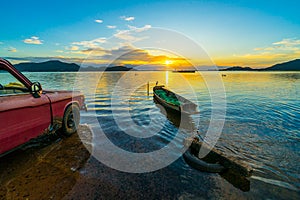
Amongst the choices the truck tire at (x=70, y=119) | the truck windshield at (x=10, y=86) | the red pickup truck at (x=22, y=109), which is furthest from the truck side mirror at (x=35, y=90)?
the truck tire at (x=70, y=119)

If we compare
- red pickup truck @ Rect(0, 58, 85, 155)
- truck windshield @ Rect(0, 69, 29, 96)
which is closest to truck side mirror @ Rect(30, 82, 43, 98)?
red pickup truck @ Rect(0, 58, 85, 155)

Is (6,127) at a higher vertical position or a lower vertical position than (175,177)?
higher

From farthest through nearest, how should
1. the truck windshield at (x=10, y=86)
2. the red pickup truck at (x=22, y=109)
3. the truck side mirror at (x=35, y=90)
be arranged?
1. the truck side mirror at (x=35, y=90)
2. the truck windshield at (x=10, y=86)
3. the red pickup truck at (x=22, y=109)

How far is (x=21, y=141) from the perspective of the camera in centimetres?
392

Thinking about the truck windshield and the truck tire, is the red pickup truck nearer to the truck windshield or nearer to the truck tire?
the truck windshield

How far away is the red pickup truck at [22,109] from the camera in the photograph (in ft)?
11.5

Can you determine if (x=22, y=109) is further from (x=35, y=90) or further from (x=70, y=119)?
(x=70, y=119)

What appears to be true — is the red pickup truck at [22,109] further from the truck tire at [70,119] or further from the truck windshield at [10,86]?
the truck tire at [70,119]

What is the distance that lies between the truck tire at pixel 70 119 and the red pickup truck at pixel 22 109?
0.36m

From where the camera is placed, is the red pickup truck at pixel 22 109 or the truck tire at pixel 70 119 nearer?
the red pickup truck at pixel 22 109

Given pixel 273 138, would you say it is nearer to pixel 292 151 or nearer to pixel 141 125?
pixel 292 151

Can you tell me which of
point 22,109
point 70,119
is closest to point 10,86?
point 22,109

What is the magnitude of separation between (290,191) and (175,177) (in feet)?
9.60

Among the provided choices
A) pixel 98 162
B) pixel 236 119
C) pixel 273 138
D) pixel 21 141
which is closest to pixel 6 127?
pixel 21 141
